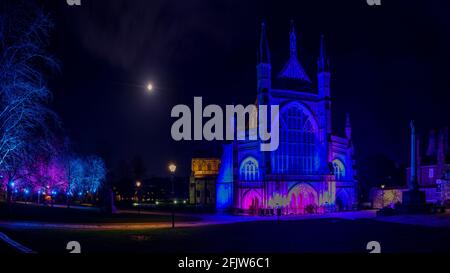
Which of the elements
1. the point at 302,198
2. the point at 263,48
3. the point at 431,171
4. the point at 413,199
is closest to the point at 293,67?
the point at 263,48

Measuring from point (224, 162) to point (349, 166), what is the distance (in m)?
19.0

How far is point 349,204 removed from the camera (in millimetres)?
64062

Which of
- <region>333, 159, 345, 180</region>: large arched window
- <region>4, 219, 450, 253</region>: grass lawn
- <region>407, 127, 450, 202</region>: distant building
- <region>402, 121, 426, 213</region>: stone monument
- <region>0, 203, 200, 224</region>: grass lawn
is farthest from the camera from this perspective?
<region>407, 127, 450, 202</region>: distant building

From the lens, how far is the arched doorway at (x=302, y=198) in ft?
185

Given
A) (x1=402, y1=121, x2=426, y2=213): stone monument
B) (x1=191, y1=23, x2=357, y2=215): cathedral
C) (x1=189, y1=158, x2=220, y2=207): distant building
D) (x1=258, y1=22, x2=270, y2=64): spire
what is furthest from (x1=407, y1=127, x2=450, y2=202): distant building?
(x1=189, y1=158, x2=220, y2=207): distant building

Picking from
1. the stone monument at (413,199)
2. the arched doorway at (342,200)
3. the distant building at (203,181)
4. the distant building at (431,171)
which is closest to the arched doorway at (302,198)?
the arched doorway at (342,200)

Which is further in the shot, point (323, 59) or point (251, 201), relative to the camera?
point (323, 59)

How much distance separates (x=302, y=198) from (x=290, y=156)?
5.80 meters

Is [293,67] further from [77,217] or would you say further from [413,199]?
[77,217]

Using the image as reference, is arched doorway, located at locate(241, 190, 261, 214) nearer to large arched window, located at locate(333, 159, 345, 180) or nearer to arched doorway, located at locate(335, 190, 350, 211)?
arched doorway, located at locate(335, 190, 350, 211)

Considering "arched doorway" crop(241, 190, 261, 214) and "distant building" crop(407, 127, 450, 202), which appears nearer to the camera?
"arched doorway" crop(241, 190, 261, 214)

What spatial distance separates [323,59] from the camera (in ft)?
206

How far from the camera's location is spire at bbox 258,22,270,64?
5762 cm
